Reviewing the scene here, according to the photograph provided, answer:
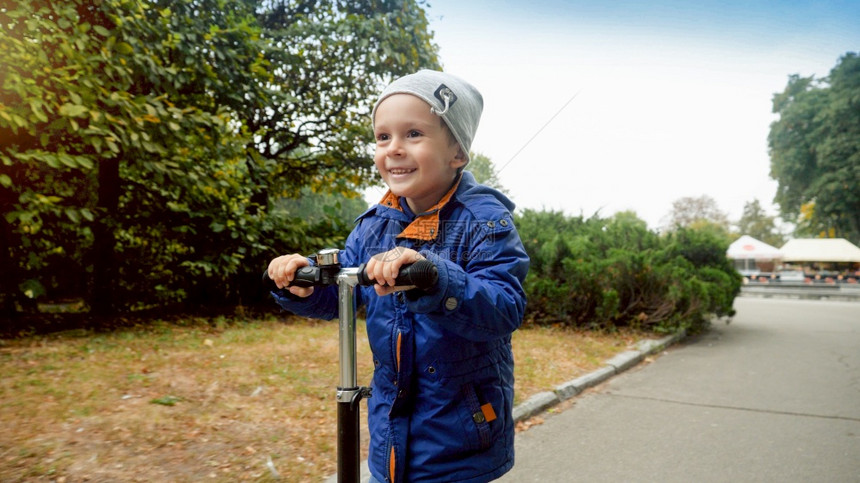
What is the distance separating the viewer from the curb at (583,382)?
4.41 m

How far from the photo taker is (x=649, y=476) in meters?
3.37

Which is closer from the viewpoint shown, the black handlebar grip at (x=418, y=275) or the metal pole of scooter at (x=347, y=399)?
the black handlebar grip at (x=418, y=275)

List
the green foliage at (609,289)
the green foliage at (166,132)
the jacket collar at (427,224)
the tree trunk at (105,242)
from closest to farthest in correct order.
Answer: the jacket collar at (427,224), the green foliage at (166,132), the tree trunk at (105,242), the green foliage at (609,289)

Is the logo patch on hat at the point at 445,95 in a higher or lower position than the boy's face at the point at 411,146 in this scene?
higher

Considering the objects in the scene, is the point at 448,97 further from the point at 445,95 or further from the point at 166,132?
the point at 166,132

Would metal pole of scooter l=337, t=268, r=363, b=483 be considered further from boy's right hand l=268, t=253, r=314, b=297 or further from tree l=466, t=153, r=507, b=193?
tree l=466, t=153, r=507, b=193

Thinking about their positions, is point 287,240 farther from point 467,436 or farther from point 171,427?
point 467,436

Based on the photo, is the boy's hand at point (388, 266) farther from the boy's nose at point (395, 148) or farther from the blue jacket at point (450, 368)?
the boy's nose at point (395, 148)

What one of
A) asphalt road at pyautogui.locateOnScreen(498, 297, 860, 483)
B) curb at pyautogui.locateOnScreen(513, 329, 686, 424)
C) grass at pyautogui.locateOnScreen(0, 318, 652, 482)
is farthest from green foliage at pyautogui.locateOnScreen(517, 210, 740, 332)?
grass at pyautogui.locateOnScreen(0, 318, 652, 482)

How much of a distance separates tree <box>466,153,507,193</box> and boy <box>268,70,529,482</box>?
39 centimetres

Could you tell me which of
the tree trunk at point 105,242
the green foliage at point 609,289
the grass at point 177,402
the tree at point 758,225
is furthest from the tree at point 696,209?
the tree trunk at point 105,242

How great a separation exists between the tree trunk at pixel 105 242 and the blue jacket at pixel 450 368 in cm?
589

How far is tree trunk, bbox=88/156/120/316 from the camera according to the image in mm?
6453

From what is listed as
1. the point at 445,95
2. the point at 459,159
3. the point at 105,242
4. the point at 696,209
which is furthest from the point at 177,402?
the point at 696,209
